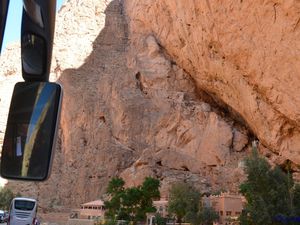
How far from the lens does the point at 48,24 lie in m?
1.78

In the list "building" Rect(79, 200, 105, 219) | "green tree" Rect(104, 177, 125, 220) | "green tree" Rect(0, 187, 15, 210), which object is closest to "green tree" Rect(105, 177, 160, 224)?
"green tree" Rect(104, 177, 125, 220)

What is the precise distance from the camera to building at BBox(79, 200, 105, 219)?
33116mm

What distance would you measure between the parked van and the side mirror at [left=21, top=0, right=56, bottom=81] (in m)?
17.2

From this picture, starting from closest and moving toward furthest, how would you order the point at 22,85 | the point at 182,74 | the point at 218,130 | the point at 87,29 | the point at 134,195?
the point at 22,85, the point at 134,195, the point at 218,130, the point at 182,74, the point at 87,29

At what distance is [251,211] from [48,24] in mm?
17682

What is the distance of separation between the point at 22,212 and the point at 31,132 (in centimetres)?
1821

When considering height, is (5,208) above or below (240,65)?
below

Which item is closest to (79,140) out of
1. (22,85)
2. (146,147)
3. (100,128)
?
(100,128)

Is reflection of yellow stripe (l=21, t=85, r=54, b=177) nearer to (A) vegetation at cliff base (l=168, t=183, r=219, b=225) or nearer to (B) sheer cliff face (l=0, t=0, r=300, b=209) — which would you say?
(B) sheer cliff face (l=0, t=0, r=300, b=209)

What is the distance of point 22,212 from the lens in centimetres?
1889

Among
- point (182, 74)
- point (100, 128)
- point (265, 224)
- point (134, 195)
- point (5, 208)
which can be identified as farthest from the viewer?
point (5, 208)

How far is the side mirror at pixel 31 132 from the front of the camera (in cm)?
167

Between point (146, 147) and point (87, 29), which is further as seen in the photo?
point (87, 29)

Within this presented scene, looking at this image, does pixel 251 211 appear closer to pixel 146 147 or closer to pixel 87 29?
pixel 146 147
